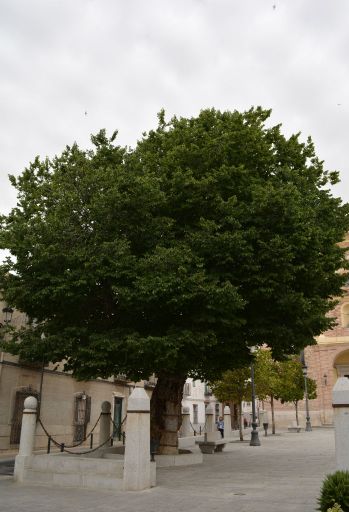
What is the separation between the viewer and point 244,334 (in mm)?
16328

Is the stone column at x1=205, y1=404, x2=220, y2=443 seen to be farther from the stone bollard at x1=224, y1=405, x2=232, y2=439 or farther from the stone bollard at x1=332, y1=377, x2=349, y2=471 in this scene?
the stone bollard at x1=332, y1=377, x2=349, y2=471

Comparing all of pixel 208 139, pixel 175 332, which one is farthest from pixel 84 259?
pixel 208 139

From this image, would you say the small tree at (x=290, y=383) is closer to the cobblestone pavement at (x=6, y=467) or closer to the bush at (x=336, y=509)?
the cobblestone pavement at (x=6, y=467)

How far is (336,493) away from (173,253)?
741cm

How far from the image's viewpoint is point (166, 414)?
17.2 m

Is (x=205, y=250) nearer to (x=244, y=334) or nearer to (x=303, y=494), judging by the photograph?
(x=244, y=334)

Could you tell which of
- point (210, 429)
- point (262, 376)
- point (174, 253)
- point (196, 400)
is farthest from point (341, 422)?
point (196, 400)

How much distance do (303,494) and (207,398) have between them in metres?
46.8

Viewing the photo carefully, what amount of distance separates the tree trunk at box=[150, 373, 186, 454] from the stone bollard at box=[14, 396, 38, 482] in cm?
Result: 516

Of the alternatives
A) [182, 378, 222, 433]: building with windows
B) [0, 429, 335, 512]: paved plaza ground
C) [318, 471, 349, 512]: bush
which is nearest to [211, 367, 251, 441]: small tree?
[0, 429, 335, 512]: paved plaza ground

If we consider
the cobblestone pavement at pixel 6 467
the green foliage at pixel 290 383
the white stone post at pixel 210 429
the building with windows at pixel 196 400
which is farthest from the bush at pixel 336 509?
the building with windows at pixel 196 400

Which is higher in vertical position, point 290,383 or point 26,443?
point 290,383

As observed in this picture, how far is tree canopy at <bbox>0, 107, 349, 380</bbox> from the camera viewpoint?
13.5 m

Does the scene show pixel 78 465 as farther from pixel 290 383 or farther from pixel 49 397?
pixel 290 383
